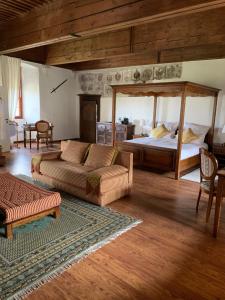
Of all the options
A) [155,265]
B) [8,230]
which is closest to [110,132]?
[8,230]

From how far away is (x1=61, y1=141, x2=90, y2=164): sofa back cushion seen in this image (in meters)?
4.25

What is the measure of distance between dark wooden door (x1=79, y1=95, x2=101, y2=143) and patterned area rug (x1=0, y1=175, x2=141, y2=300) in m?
6.26

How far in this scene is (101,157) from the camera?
3.92 m

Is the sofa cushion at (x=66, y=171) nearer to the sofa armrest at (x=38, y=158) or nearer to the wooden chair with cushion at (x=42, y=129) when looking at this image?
the sofa armrest at (x=38, y=158)

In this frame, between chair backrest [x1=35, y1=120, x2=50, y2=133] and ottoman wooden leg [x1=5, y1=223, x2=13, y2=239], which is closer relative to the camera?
ottoman wooden leg [x1=5, y1=223, x2=13, y2=239]

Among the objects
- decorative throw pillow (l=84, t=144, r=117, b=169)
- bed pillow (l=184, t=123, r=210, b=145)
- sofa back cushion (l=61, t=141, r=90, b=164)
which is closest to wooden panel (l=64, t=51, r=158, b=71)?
bed pillow (l=184, t=123, r=210, b=145)

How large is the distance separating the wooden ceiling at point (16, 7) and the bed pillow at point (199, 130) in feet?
14.9

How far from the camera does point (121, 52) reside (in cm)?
492

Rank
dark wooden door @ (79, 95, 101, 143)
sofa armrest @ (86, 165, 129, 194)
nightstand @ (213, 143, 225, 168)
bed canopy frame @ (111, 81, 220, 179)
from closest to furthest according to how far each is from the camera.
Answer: sofa armrest @ (86, 165, 129, 194) < bed canopy frame @ (111, 81, 220, 179) < nightstand @ (213, 143, 225, 168) < dark wooden door @ (79, 95, 101, 143)

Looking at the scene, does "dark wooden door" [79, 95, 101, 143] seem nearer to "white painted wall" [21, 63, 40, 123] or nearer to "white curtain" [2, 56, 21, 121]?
"white painted wall" [21, 63, 40, 123]

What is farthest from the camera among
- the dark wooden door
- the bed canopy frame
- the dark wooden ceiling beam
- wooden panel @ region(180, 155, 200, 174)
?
the dark wooden door

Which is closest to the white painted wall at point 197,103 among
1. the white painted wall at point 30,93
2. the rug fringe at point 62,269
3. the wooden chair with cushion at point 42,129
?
the wooden chair with cushion at point 42,129

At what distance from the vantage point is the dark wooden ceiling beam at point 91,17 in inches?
104

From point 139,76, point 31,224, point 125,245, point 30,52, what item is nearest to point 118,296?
point 125,245
